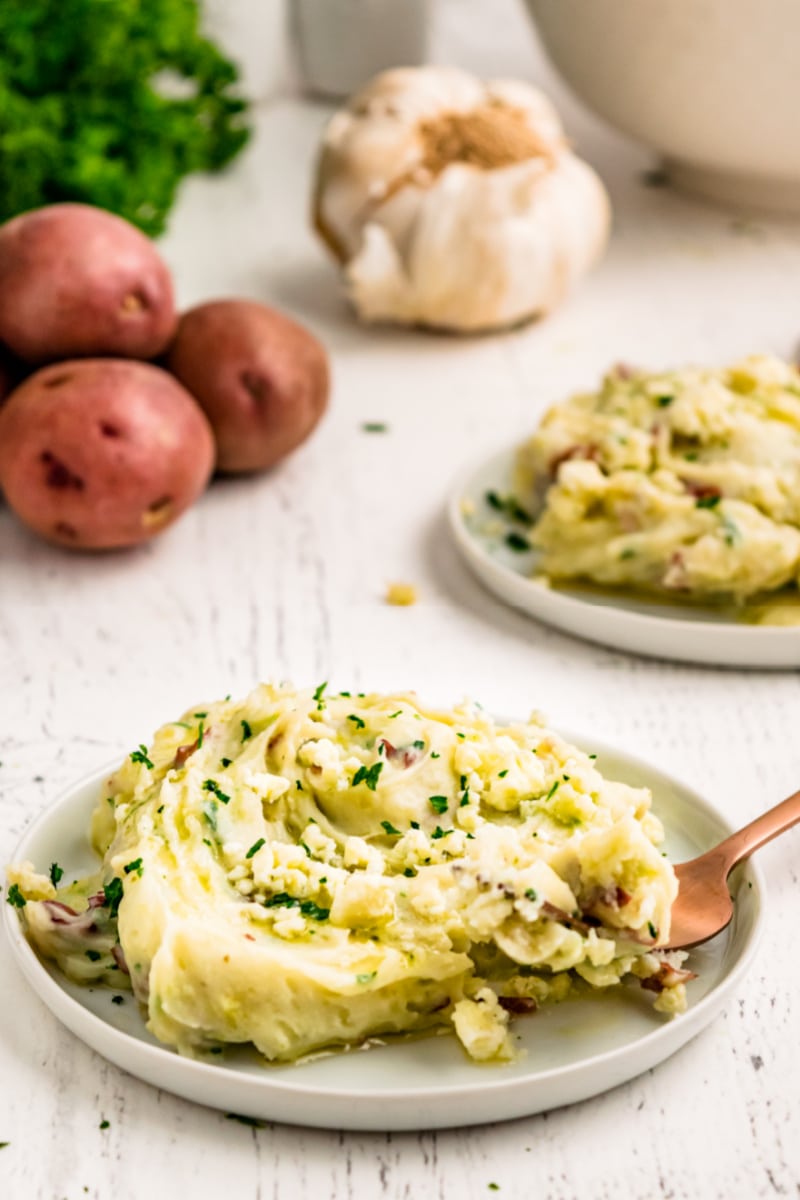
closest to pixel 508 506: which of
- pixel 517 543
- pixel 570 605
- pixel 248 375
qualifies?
pixel 517 543

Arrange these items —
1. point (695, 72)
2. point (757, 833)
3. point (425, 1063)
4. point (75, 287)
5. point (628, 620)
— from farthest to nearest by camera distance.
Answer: point (695, 72) → point (75, 287) → point (628, 620) → point (757, 833) → point (425, 1063)

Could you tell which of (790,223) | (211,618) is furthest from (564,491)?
(790,223)

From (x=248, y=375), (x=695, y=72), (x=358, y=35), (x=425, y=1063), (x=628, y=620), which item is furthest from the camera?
(x=358, y=35)

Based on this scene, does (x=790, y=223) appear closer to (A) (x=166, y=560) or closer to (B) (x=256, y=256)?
(B) (x=256, y=256)

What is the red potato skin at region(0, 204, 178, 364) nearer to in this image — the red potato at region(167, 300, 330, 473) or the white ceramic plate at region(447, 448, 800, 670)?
the red potato at region(167, 300, 330, 473)

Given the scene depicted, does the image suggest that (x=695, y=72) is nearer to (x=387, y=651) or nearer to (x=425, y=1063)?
(x=387, y=651)

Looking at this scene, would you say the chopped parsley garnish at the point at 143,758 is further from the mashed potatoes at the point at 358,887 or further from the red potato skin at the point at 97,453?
the red potato skin at the point at 97,453

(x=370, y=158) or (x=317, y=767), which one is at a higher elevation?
(x=317, y=767)

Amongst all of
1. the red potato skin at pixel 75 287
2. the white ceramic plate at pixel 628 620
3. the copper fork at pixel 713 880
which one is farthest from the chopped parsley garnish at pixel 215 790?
the red potato skin at pixel 75 287
